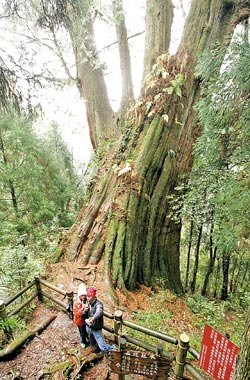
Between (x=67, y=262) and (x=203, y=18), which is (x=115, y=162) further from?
(x=203, y=18)

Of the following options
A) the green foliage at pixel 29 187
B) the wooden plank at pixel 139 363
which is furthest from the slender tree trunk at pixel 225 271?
the wooden plank at pixel 139 363

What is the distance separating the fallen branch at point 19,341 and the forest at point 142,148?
31.3 inches

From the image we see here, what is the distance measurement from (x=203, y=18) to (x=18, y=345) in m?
8.37

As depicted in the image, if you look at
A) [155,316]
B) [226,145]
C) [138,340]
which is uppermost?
[226,145]

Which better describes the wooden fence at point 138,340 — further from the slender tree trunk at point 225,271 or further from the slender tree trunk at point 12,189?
the slender tree trunk at point 225,271

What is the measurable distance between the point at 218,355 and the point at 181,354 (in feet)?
1.58

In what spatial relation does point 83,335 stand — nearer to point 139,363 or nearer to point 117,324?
point 117,324

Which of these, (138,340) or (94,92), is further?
(94,92)

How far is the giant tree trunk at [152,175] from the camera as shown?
5754 mm

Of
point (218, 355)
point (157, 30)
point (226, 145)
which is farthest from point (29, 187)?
point (218, 355)

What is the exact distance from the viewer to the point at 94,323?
3.26m

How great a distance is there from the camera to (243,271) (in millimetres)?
11805

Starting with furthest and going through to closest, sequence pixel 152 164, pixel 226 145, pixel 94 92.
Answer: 1. pixel 94 92
2. pixel 152 164
3. pixel 226 145

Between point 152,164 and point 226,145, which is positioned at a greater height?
point 226,145
